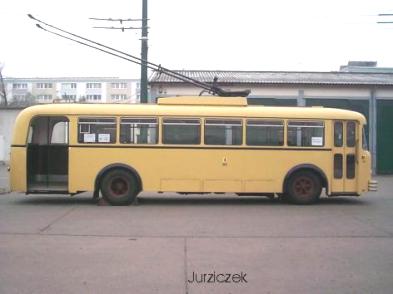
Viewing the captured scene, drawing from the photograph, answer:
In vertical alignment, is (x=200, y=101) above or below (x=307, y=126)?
above

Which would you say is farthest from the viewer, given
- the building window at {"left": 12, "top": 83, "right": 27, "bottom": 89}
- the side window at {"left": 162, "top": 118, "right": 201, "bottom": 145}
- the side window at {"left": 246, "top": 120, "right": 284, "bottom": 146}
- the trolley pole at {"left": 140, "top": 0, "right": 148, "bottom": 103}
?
the building window at {"left": 12, "top": 83, "right": 27, "bottom": 89}

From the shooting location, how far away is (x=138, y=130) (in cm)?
1489

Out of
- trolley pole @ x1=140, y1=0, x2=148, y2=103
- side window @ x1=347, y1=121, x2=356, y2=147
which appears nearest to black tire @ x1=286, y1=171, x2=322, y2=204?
side window @ x1=347, y1=121, x2=356, y2=147

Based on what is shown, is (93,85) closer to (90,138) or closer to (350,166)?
(90,138)

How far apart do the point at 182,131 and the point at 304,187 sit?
3557 millimetres

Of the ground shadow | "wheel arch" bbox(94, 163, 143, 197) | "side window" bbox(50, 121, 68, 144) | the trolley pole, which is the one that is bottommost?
the ground shadow

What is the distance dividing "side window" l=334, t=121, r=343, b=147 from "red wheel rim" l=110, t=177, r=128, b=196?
5667 millimetres

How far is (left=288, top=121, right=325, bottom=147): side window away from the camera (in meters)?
15.1

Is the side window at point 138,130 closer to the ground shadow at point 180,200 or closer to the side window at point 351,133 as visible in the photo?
the ground shadow at point 180,200

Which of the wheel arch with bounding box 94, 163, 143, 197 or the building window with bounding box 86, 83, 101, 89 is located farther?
the building window with bounding box 86, 83, 101, 89

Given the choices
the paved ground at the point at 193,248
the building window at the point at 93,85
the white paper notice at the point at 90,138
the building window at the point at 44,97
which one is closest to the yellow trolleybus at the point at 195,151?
the white paper notice at the point at 90,138

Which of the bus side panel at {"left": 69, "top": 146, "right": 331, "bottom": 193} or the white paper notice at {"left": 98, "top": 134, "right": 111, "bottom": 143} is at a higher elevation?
the white paper notice at {"left": 98, "top": 134, "right": 111, "bottom": 143}


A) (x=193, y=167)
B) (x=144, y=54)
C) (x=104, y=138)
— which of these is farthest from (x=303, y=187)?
(x=144, y=54)

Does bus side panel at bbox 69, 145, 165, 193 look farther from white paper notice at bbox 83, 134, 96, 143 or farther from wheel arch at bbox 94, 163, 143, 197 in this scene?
white paper notice at bbox 83, 134, 96, 143
